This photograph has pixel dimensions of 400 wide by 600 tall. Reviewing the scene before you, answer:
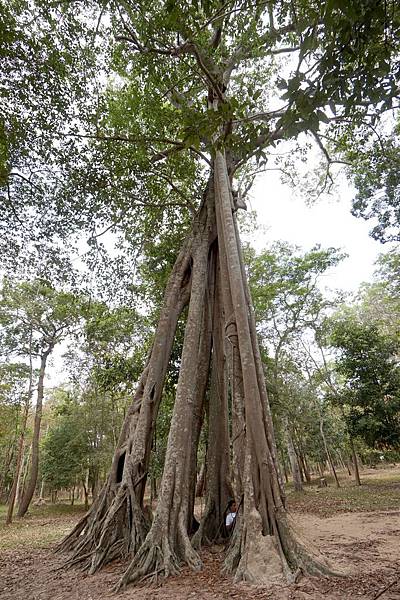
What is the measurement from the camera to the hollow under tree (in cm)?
241

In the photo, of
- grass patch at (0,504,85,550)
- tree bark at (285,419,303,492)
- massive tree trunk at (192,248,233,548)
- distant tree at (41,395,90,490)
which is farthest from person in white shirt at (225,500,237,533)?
Result: distant tree at (41,395,90,490)

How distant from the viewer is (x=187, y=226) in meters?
9.81

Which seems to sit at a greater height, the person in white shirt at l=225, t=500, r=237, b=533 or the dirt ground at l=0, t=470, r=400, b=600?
the person in white shirt at l=225, t=500, r=237, b=533

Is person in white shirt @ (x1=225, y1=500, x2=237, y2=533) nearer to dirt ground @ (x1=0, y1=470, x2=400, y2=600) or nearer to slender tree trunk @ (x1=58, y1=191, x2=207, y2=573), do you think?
dirt ground @ (x1=0, y1=470, x2=400, y2=600)

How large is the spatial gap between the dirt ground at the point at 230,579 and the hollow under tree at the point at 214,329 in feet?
0.77

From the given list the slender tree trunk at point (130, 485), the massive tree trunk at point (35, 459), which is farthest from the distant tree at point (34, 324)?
the slender tree trunk at point (130, 485)

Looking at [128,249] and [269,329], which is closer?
[128,249]

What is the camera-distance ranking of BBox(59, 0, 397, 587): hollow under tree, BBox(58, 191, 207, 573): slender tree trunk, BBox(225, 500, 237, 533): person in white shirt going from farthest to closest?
BBox(225, 500, 237, 533): person in white shirt → BBox(58, 191, 207, 573): slender tree trunk → BBox(59, 0, 397, 587): hollow under tree

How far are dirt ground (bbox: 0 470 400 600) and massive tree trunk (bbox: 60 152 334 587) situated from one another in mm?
221

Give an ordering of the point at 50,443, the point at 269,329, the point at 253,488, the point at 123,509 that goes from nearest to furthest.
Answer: the point at 253,488 → the point at 123,509 → the point at 269,329 → the point at 50,443

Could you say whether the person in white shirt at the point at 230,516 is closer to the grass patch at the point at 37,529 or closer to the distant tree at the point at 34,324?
the grass patch at the point at 37,529

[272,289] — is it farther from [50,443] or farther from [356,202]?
[50,443]

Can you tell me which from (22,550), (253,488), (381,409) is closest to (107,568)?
(253,488)

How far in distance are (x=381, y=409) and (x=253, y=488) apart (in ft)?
32.7
